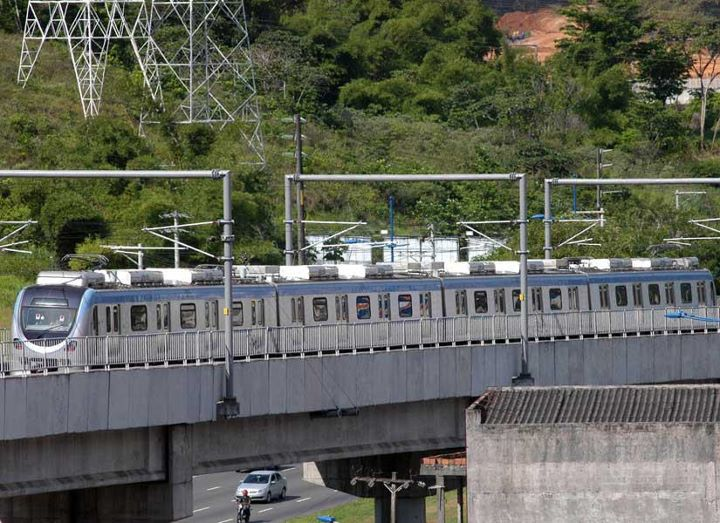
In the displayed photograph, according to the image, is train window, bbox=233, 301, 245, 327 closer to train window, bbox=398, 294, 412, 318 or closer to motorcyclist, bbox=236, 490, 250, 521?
train window, bbox=398, 294, 412, 318

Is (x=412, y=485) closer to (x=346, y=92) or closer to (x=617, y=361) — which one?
(x=617, y=361)

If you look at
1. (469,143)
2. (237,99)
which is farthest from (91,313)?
(469,143)

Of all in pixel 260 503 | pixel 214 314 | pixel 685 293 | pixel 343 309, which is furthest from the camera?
pixel 260 503

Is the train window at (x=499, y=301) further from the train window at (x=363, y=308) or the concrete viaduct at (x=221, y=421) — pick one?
the train window at (x=363, y=308)

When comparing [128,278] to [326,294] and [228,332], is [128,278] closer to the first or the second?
[228,332]

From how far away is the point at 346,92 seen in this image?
119125mm

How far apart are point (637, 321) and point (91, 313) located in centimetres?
1876

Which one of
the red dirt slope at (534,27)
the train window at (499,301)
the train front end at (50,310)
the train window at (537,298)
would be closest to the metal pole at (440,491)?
the train window at (499,301)

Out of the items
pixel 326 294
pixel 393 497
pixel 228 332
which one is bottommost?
pixel 393 497

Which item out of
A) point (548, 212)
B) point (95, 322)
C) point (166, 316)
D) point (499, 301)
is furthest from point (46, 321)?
point (548, 212)

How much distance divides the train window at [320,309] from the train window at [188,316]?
15.2ft

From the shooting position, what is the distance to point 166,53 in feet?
356

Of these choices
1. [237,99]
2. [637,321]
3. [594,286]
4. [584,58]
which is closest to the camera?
[637,321]

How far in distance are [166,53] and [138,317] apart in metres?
64.9
